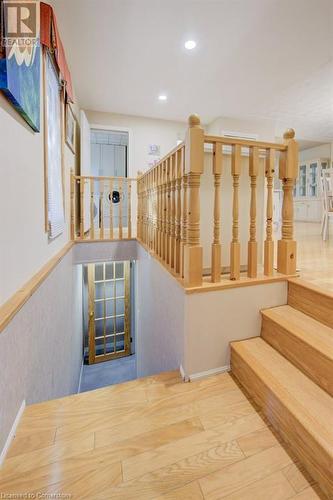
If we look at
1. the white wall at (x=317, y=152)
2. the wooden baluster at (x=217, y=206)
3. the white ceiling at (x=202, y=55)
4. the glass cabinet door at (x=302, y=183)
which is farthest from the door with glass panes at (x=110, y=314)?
the white wall at (x=317, y=152)

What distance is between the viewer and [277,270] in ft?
5.90

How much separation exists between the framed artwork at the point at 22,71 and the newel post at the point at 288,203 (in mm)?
1543

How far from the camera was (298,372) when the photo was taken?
1.29 meters

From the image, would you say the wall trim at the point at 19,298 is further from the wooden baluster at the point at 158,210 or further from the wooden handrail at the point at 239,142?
the wooden handrail at the point at 239,142

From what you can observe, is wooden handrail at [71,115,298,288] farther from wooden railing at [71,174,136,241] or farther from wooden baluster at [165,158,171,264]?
wooden railing at [71,174,136,241]

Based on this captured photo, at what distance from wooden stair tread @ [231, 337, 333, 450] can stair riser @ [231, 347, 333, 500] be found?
0.02 metres

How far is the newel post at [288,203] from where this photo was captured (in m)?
1.63

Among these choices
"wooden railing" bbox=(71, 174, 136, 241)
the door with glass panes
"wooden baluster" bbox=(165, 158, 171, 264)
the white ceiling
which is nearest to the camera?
"wooden baluster" bbox=(165, 158, 171, 264)

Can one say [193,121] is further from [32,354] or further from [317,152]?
[317,152]

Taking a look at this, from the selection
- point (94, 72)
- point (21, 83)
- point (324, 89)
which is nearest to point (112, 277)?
point (94, 72)

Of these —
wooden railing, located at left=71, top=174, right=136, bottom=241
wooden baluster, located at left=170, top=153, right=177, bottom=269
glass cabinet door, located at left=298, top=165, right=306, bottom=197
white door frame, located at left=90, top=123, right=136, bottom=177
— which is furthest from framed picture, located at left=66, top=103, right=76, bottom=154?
glass cabinet door, located at left=298, top=165, right=306, bottom=197

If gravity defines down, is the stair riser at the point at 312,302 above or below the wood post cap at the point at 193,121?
below

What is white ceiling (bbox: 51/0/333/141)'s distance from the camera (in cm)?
217

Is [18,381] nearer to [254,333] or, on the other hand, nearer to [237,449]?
[237,449]
